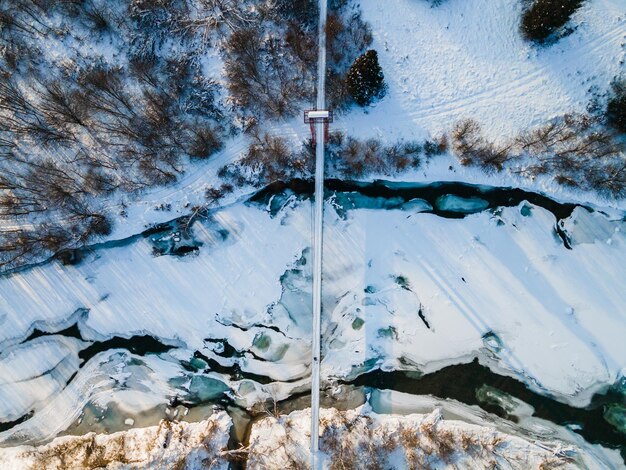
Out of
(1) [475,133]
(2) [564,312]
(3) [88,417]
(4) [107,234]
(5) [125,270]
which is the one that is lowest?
(3) [88,417]

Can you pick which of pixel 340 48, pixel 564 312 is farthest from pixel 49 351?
pixel 564 312

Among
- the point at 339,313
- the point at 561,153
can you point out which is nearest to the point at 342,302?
the point at 339,313

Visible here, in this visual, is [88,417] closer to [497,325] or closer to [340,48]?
[497,325]

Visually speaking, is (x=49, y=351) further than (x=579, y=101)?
Yes

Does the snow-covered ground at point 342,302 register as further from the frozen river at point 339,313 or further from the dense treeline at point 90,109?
the dense treeline at point 90,109

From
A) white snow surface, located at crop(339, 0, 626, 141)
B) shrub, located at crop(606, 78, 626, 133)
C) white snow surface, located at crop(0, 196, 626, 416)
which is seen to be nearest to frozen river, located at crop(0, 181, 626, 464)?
white snow surface, located at crop(0, 196, 626, 416)

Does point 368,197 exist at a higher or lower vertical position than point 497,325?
higher
